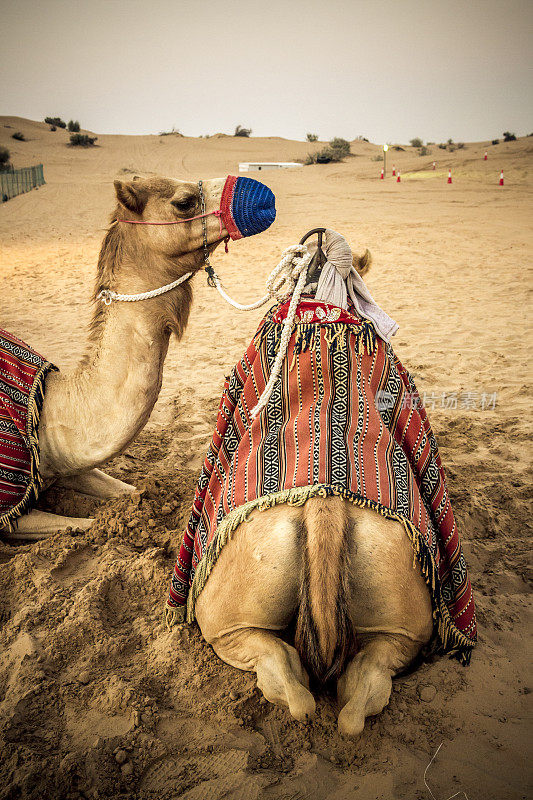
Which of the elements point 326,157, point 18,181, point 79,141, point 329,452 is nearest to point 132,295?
point 329,452

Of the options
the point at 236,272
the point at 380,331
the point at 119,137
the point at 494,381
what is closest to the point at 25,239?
the point at 236,272

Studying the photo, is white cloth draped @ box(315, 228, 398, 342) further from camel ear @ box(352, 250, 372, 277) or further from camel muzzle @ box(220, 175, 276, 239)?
camel muzzle @ box(220, 175, 276, 239)

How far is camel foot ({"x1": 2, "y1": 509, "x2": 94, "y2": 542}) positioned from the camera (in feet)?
10.5

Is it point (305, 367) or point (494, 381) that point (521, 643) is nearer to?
point (305, 367)

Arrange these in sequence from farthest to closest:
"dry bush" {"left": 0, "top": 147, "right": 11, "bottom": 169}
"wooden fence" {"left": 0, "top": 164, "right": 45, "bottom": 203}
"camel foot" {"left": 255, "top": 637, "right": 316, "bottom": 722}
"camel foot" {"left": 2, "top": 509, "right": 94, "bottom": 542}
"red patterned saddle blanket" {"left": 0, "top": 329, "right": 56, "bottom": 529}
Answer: "dry bush" {"left": 0, "top": 147, "right": 11, "bottom": 169}, "wooden fence" {"left": 0, "top": 164, "right": 45, "bottom": 203}, "camel foot" {"left": 2, "top": 509, "right": 94, "bottom": 542}, "red patterned saddle blanket" {"left": 0, "top": 329, "right": 56, "bottom": 529}, "camel foot" {"left": 255, "top": 637, "right": 316, "bottom": 722}

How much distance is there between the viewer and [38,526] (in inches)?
126

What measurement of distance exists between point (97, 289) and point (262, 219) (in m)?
0.93

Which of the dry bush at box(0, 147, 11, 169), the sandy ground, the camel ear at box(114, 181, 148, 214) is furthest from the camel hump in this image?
the dry bush at box(0, 147, 11, 169)

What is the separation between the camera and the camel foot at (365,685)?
63.9 inches

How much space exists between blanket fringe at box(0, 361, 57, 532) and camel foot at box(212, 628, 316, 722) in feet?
5.40

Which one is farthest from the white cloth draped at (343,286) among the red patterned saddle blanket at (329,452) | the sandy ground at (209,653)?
the sandy ground at (209,653)

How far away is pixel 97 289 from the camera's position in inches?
112

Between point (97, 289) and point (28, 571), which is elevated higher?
point (97, 289)

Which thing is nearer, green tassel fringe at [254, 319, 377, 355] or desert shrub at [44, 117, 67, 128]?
green tassel fringe at [254, 319, 377, 355]
